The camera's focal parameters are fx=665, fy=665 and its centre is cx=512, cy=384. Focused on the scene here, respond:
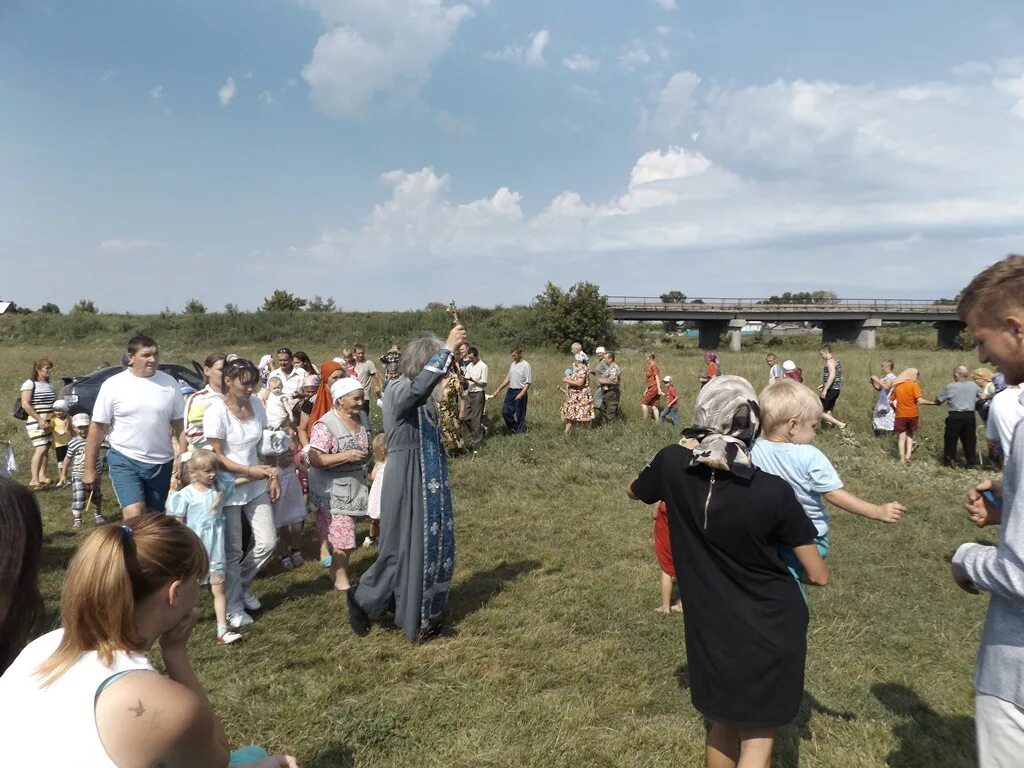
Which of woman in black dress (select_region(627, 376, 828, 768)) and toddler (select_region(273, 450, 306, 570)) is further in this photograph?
toddler (select_region(273, 450, 306, 570))

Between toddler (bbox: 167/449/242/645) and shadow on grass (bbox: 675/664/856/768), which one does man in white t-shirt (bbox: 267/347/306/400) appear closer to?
toddler (bbox: 167/449/242/645)

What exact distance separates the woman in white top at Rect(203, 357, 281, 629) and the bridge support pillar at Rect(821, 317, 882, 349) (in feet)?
178

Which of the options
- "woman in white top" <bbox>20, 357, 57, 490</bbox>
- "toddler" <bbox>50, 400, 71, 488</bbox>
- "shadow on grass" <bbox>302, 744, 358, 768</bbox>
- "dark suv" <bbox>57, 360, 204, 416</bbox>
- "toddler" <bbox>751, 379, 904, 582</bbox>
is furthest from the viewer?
"dark suv" <bbox>57, 360, 204, 416</bbox>

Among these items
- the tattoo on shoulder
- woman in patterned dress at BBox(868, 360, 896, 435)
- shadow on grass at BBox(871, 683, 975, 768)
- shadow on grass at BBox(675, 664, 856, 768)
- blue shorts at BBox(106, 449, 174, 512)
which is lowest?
shadow on grass at BBox(871, 683, 975, 768)

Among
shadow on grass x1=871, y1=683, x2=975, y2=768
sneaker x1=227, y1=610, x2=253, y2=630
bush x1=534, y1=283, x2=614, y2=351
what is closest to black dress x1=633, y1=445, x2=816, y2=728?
shadow on grass x1=871, y1=683, x2=975, y2=768

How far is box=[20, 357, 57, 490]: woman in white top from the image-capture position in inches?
340

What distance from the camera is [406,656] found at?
4.18m

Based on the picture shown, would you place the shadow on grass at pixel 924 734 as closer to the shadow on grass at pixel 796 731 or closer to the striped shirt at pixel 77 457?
the shadow on grass at pixel 796 731

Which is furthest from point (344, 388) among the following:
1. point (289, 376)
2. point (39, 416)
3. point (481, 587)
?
point (39, 416)

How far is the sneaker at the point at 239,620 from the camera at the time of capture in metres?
4.54

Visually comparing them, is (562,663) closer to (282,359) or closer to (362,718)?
(362,718)

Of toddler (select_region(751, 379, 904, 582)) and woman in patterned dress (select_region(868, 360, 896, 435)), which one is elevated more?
toddler (select_region(751, 379, 904, 582))

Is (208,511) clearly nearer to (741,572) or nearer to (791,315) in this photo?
(741,572)

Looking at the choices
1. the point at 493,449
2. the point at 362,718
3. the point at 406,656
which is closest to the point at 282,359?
the point at 493,449
